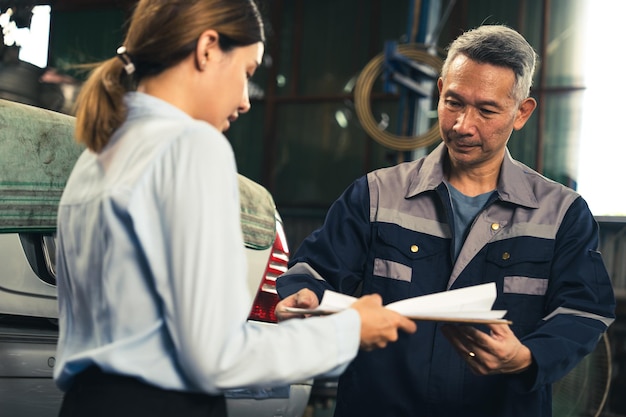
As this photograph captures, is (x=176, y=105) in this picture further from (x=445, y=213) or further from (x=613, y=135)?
(x=613, y=135)

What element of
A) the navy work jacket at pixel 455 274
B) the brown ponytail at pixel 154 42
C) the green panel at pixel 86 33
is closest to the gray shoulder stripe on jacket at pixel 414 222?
the navy work jacket at pixel 455 274

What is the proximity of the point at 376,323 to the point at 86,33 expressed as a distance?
12635 millimetres

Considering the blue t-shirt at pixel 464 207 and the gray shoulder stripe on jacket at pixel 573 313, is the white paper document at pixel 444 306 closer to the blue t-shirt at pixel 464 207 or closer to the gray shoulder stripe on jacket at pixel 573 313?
the gray shoulder stripe on jacket at pixel 573 313

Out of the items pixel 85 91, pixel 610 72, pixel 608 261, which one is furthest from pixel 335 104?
pixel 85 91

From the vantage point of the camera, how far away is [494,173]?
252 cm

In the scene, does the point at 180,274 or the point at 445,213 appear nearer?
the point at 180,274

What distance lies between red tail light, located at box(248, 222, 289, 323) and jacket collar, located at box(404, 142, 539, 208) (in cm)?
96

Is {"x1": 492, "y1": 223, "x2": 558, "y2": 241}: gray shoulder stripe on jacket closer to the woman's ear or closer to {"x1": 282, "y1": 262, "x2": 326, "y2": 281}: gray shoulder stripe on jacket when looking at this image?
{"x1": 282, "y1": 262, "x2": 326, "y2": 281}: gray shoulder stripe on jacket

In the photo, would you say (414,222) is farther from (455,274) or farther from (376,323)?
(376,323)

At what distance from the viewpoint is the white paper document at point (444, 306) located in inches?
69.6

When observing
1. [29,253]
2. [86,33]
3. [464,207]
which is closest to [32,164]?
[29,253]

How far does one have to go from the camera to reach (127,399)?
152cm

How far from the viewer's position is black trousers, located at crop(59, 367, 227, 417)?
1.52 meters

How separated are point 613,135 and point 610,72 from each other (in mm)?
792
